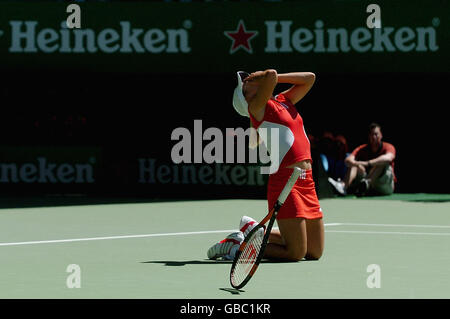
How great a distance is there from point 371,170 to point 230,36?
13.4 ft

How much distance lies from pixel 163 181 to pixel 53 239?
8328mm

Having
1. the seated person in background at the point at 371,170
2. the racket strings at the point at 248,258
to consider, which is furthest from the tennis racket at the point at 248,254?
the seated person in background at the point at 371,170

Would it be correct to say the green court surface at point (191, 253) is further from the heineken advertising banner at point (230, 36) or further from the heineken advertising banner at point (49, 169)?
the heineken advertising banner at point (230, 36)

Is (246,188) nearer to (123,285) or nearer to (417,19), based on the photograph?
(417,19)

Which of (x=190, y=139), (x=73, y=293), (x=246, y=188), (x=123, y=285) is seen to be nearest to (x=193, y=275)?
(x=123, y=285)

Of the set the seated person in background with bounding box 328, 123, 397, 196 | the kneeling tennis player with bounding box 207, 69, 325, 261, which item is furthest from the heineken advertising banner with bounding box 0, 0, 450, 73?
the kneeling tennis player with bounding box 207, 69, 325, 261

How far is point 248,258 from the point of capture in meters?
8.52

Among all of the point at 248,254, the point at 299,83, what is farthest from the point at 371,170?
the point at 248,254

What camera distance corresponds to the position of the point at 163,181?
68.9 feet

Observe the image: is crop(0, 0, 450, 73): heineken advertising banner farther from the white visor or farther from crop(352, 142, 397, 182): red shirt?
the white visor

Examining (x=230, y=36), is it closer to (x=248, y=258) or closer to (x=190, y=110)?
(x=190, y=110)

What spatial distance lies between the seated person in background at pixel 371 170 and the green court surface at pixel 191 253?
6.96 ft

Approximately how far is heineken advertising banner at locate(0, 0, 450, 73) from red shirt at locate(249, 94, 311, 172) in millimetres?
12018
